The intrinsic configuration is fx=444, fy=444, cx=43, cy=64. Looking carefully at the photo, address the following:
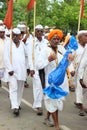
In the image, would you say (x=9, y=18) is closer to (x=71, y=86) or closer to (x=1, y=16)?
(x=71, y=86)

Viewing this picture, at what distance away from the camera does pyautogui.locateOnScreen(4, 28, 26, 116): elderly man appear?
9383 millimetres

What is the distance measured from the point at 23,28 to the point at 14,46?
2.82 meters

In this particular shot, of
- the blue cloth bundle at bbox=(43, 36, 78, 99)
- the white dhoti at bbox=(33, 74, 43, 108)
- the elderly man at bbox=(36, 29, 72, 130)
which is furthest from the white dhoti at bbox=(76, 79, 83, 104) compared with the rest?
the blue cloth bundle at bbox=(43, 36, 78, 99)

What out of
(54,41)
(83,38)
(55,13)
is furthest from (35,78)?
(55,13)

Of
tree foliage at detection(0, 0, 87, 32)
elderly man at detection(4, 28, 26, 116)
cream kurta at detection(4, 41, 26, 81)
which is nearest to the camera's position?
elderly man at detection(4, 28, 26, 116)

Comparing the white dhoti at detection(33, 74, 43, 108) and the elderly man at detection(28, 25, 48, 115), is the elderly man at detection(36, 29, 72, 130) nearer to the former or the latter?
the elderly man at detection(28, 25, 48, 115)

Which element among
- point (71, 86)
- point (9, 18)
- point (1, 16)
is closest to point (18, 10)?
point (1, 16)

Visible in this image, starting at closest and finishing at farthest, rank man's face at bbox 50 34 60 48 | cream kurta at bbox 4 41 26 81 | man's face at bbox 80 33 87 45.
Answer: man's face at bbox 50 34 60 48 < man's face at bbox 80 33 87 45 < cream kurta at bbox 4 41 26 81

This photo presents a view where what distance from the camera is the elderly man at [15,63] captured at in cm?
938

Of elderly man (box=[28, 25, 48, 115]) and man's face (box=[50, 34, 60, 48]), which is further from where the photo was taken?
elderly man (box=[28, 25, 48, 115])

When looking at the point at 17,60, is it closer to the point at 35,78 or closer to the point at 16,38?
the point at 16,38

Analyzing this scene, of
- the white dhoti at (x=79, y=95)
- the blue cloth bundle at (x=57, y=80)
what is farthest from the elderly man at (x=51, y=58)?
the white dhoti at (x=79, y=95)

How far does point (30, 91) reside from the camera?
41.9 feet

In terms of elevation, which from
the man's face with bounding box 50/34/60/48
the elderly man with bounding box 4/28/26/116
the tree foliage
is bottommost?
the tree foliage
